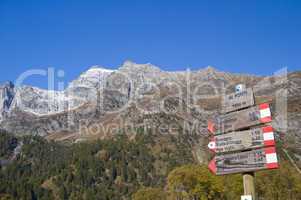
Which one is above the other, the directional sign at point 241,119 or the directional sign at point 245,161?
the directional sign at point 241,119

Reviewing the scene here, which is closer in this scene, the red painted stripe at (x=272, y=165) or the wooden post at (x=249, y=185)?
the red painted stripe at (x=272, y=165)

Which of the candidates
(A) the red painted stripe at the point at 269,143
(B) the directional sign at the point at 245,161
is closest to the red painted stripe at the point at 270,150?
(B) the directional sign at the point at 245,161

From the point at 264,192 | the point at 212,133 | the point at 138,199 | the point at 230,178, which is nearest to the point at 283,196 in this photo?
the point at 264,192

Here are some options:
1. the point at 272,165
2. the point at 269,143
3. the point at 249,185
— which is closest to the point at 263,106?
the point at 269,143

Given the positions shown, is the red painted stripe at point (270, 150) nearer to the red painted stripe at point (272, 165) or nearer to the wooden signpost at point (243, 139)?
the wooden signpost at point (243, 139)

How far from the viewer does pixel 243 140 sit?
53.3 ft

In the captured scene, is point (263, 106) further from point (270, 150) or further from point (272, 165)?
point (272, 165)

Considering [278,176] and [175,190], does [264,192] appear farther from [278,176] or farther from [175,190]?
[175,190]

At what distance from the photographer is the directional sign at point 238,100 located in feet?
54.0

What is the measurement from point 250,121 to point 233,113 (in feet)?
3.37

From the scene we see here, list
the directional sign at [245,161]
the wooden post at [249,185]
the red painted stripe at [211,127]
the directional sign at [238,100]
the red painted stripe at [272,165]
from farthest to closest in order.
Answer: the red painted stripe at [211,127], the directional sign at [238,100], the wooden post at [249,185], the directional sign at [245,161], the red painted stripe at [272,165]

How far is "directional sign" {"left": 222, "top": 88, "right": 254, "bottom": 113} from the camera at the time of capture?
54.0ft

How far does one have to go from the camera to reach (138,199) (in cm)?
9544

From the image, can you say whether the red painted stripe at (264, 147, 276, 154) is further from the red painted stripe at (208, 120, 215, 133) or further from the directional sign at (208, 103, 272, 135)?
the red painted stripe at (208, 120, 215, 133)
